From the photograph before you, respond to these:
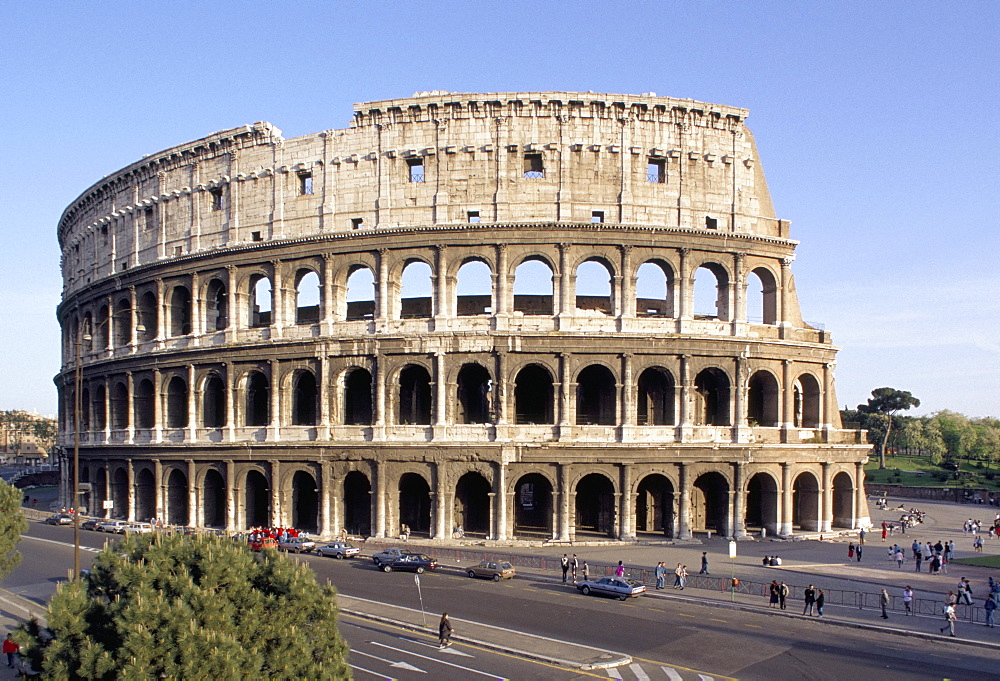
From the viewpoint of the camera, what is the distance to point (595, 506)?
136 feet

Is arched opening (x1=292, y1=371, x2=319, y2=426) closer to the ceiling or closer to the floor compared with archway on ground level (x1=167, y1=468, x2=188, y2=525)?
closer to the ceiling

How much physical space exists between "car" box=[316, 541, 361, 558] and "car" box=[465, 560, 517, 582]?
702 cm

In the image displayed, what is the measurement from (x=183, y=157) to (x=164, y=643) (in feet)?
137

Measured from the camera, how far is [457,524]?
40375mm

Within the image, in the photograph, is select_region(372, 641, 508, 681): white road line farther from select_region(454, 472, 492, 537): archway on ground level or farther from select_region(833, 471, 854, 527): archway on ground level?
select_region(833, 471, 854, 527): archway on ground level

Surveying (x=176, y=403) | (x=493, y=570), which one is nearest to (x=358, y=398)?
(x=176, y=403)

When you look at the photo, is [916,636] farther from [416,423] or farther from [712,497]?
[416,423]

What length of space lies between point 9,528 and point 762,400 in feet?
119

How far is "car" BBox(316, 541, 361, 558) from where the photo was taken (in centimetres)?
3544

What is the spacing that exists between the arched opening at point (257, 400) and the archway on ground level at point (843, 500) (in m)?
33.2

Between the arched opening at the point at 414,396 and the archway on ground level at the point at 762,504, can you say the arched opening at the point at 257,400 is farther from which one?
the archway on ground level at the point at 762,504

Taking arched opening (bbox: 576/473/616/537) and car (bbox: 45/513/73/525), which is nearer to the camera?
arched opening (bbox: 576/473/616/537)

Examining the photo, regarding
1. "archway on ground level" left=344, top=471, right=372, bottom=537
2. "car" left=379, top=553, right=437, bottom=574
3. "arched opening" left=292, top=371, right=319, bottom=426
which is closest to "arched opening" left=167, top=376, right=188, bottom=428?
"arched opening" left=292, top=371, right=319, bottom=426

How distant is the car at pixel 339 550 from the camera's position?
35438 mm
